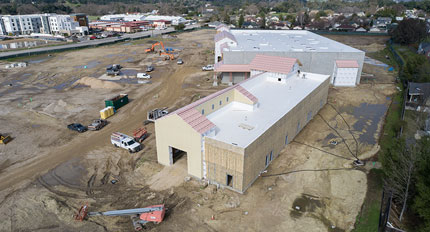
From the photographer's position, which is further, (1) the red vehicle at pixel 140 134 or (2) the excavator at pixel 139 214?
(1) the red vehicle at pixel 140 134

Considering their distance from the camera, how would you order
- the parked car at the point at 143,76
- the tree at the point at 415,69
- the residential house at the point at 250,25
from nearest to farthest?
1. the tree at the point at 415,69
2. the parked car at the point at 143,76
3. the residential house at the point at 250,25

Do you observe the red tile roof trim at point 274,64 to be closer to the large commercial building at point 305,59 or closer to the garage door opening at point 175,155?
the large commercial building at point 305,59

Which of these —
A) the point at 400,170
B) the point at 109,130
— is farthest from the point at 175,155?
the point at 400,170

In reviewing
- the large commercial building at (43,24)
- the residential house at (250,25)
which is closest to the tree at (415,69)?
the residential house at (250,25)

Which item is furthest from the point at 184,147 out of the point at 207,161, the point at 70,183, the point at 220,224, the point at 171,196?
the point at 70,183

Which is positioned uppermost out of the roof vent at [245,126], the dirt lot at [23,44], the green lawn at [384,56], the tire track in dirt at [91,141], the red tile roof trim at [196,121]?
the red tile roof trim at [196,121]

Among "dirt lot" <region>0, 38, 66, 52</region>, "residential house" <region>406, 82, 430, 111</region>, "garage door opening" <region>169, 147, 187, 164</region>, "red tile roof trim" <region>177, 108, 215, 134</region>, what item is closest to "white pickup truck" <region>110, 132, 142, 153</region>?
"garage door opening" <region>169, 147, 187, 164</region>

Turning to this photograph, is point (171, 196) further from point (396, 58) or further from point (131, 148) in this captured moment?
point (396, 58)

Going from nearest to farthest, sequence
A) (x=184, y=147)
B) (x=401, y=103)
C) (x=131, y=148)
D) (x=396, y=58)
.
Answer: (x=184, y=147) → (x=131, y=148) → (x=401, y=103) → (x=396, y=58)

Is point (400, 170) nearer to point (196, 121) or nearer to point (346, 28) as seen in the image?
point (196, 121)
